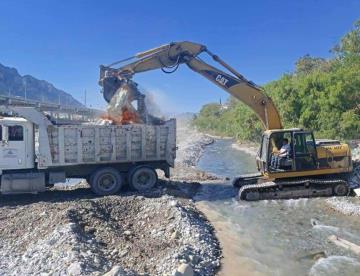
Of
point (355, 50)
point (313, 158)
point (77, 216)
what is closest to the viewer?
point (77, 216)

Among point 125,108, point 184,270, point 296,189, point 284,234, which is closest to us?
point 184,270

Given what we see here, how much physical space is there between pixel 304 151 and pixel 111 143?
22.5ft

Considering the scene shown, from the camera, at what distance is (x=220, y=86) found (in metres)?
16.9

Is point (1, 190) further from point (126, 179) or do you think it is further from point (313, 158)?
point (313, 158)

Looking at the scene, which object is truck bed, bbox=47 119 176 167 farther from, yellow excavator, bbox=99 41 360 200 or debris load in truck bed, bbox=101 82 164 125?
yellow excavator, bbox=99 41 360 200

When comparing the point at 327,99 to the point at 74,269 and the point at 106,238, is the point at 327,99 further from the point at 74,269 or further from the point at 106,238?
the point at 74,269

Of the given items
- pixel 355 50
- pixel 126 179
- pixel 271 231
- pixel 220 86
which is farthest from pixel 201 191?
pixel 355 50

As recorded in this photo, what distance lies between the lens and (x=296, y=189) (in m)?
14.8

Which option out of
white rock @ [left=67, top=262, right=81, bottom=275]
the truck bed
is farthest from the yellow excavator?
white rock @ [left=67, top=262, right=81, bottom=275]

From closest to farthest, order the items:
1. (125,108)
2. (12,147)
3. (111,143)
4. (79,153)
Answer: (12,147)
(79,153)
(111,143)
(125,108)

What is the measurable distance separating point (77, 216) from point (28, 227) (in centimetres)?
122

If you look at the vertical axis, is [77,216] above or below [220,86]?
below

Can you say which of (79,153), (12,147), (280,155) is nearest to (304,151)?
(280,155)

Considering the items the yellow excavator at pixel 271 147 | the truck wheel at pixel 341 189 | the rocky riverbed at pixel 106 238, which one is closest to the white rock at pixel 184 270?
the rocky riverbed at pixel 106 238
